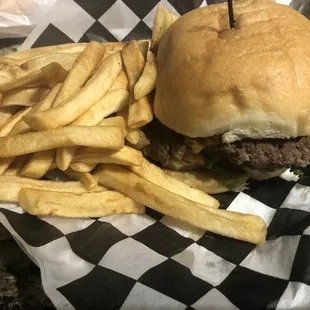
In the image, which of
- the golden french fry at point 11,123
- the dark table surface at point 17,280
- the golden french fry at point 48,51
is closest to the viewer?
the dark table surface at point 17,280

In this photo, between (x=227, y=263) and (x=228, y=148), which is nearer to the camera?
(x=227, y=263)

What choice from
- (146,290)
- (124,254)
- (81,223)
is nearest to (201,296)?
(146,290)

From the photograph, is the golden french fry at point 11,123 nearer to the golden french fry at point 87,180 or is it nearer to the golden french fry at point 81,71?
the golden french fry at point 81,71

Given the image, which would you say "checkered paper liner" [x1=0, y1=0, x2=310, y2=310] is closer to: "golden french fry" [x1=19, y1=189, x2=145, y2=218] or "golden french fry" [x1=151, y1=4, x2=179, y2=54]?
"golden french fry" [x1=19, y1=189, x2=145, y2=218]

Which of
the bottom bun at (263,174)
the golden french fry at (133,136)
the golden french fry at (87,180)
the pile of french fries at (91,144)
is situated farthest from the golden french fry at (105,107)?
the bottom bun at (263,174)

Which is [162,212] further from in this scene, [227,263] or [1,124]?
[1,124]

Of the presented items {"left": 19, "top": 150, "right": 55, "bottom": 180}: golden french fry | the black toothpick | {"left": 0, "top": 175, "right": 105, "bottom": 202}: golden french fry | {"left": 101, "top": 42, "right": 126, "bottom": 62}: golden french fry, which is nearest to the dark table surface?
{"left": 0, "top": 175, "right": 105, "bottom": 202}: golden french fry
